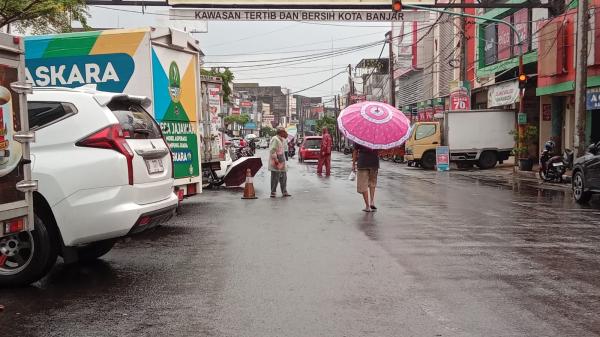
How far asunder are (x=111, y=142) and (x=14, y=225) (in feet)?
4.07

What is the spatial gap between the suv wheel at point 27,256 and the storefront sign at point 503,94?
2597 centimetres

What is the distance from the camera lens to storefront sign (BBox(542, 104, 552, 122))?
89.5 ft

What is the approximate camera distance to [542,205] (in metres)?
13.2

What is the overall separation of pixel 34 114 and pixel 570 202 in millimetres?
11517

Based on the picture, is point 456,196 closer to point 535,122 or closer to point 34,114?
point 34,114

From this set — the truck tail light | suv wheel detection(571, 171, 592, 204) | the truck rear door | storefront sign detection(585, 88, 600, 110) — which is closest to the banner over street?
storefront sign detection(585, 88, 600, 110)

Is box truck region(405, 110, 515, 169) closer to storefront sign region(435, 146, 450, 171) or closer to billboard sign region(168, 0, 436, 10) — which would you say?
storefront sign region(435, 146, 450, 171)

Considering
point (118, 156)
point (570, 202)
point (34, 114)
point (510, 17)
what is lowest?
point (570, 202)

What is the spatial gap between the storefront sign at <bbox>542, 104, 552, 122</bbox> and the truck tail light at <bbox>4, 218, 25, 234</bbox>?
25.7m

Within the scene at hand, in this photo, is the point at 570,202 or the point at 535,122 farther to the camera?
the point at 535,122

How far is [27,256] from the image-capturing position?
6.12 metres

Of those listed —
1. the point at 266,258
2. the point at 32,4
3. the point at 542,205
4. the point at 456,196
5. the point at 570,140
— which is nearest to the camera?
the point at 266,258

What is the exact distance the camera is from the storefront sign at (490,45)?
1288 inches

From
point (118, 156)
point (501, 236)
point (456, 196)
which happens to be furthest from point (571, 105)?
point (118, 156)
